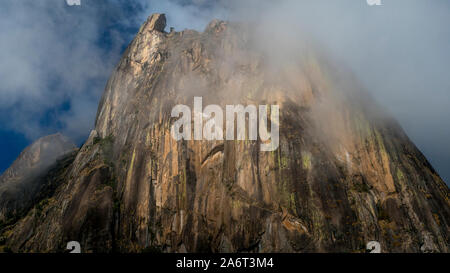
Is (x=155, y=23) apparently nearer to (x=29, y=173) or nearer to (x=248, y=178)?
(x=29, y=173)

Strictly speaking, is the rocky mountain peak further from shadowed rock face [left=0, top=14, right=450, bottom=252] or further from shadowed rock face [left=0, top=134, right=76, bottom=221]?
shadowed rock face [left=0, top=134, right=76, bottom=221]

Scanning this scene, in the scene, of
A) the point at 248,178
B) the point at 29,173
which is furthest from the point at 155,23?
the point at 248,178

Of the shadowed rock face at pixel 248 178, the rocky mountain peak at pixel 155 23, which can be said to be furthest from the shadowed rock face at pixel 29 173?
the rocky mountain peak at pixel 155 23

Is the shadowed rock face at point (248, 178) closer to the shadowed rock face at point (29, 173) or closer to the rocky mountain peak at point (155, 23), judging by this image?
the shadowed rock face at point (29, 173)

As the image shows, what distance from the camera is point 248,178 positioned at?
55062 millimetres

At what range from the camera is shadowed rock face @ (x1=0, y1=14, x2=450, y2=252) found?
5066 centimetres

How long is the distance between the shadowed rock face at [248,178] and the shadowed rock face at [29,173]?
7.16 m

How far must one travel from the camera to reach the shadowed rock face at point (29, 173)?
237 ft

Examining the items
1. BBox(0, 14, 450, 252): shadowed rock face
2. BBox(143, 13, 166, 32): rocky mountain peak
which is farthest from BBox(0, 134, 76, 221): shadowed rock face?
BBox(143, 13, 166, 32): rocky mountain peak

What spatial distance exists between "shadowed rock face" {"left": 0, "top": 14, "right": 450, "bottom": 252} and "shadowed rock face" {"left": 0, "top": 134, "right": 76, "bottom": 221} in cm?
716

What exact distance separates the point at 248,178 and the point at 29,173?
187 feet

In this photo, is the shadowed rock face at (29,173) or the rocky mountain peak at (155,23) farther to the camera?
the rocky mountain peak at (155,23)

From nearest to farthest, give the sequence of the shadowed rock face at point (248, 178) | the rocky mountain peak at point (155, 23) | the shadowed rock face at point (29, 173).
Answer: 1. the shadowed rock face at point (248, 178)
2. the shadowed rock face at point (29, 173)
3. the rocky mountain peak at point (155, 23)
